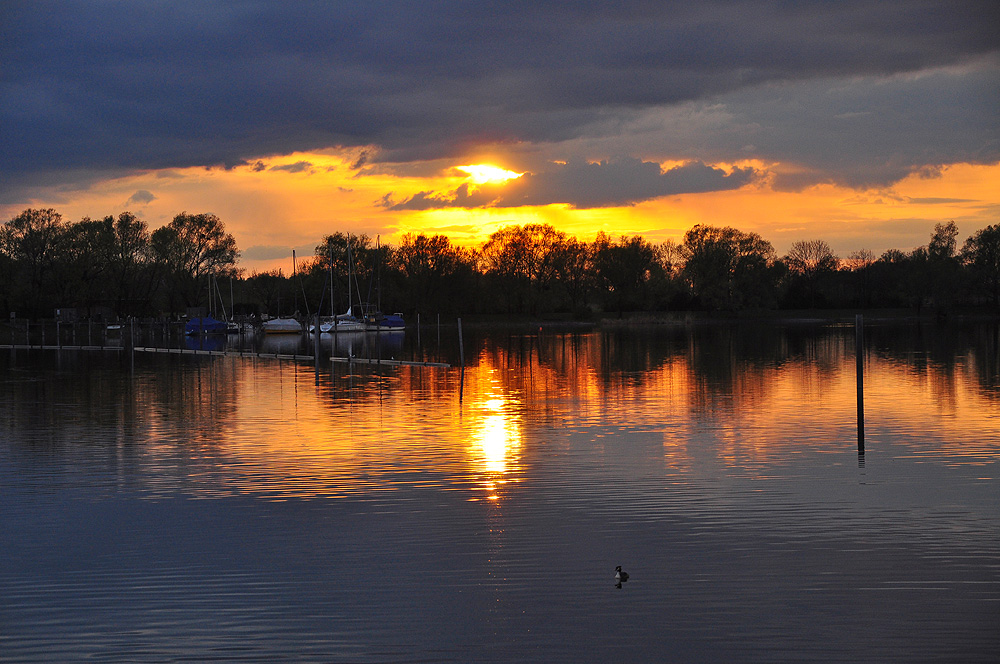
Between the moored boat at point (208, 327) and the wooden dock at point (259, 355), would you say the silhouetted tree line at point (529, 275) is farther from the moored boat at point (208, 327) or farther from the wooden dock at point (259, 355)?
the wooden dock at point (259, 355)

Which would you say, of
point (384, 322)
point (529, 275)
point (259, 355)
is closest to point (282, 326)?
point (384, 322)

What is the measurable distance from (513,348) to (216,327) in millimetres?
61830

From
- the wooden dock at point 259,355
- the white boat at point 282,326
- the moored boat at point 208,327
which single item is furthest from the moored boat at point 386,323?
the wooden dock at point 259,355

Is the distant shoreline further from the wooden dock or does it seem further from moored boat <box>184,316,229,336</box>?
the wooden dock

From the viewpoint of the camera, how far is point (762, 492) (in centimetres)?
1656

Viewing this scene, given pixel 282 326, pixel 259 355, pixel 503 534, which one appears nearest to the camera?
pixel 503 534

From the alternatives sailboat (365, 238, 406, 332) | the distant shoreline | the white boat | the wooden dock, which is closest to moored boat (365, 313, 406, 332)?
sailboat (365, 238, 406, 332)

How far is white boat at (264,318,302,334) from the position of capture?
406ft

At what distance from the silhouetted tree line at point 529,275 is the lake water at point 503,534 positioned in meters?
109

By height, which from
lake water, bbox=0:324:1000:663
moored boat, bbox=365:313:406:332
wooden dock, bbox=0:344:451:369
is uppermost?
moored boat, bbox=365:313:406:332

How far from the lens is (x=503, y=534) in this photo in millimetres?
13742

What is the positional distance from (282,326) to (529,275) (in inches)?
1626

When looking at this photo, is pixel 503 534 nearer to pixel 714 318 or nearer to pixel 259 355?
pixel 259 355

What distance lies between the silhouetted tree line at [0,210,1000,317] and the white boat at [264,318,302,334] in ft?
35.7
